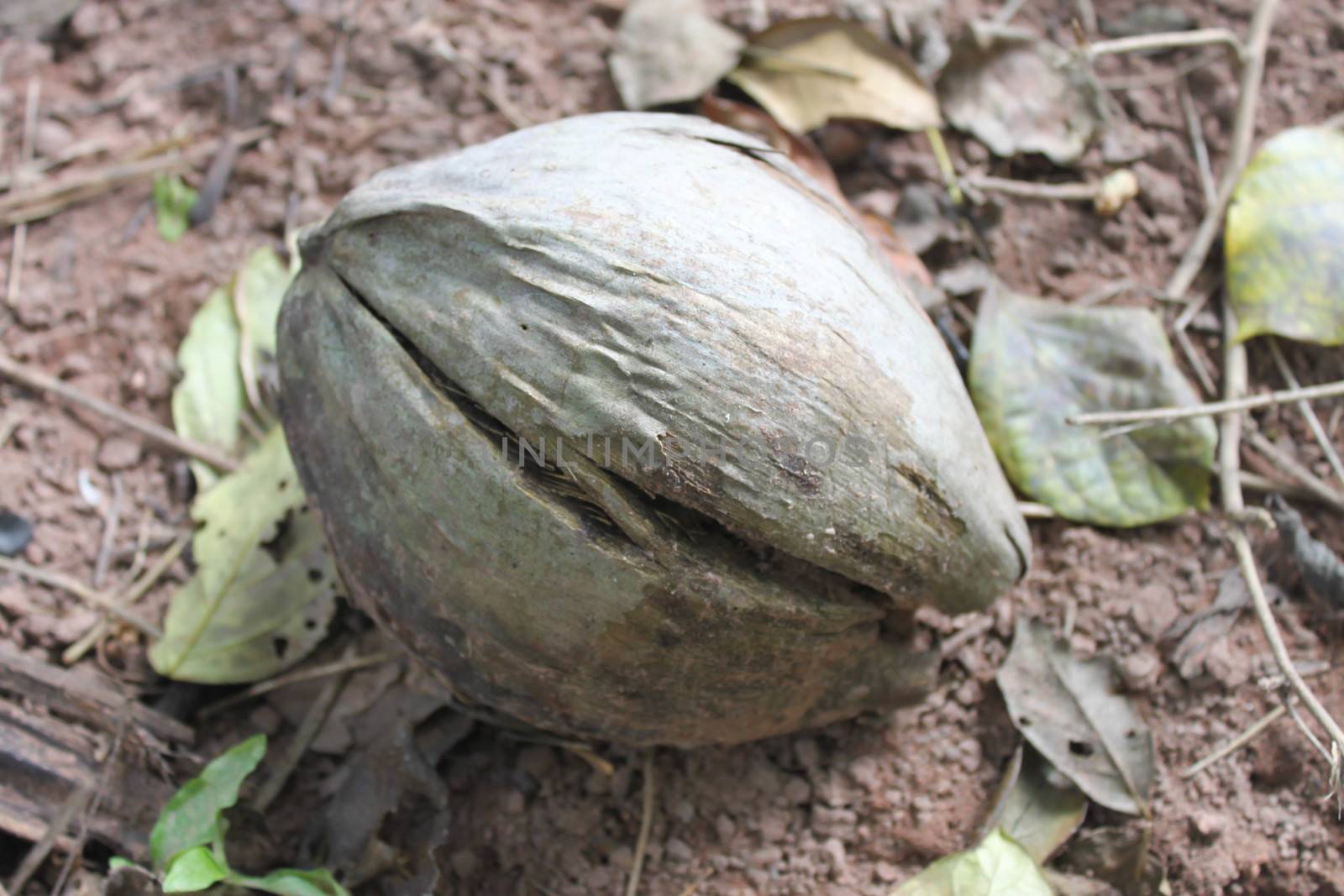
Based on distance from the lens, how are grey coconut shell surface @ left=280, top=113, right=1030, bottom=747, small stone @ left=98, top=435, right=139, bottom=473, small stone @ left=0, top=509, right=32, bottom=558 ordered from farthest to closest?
small stone @ left=98, top=435, right=139, bottom=473
small stone @ left=0, top=509, right=32, bottom=558
grey coconut shell surface @ left=280, top=113, right=1030, bottom=747

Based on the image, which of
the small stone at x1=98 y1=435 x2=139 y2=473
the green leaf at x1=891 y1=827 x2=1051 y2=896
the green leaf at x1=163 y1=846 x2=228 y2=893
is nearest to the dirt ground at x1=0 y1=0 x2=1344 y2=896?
the small stone at x1=98 y1=435 x2=139 y2=473

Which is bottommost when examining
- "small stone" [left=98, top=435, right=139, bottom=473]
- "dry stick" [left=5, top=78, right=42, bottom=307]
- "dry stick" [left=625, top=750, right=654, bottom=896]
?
"dry stick" [left=625, top=750, right=654, bottom=896]

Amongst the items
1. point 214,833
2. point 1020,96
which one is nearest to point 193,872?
point 214,833

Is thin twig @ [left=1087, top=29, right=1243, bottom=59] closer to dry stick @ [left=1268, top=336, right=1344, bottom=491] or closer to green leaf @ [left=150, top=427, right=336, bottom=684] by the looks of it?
dry stick @ [left=1268, top=336, right=1344, bottom=491]

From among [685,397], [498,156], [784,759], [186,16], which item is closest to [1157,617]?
[784,759]

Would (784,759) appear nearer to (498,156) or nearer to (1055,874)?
(1055,874)

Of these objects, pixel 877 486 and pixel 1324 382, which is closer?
pixel 877 486

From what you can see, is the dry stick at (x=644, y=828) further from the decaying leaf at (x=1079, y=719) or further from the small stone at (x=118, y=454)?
the small stone at (x=118, y=454)
